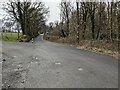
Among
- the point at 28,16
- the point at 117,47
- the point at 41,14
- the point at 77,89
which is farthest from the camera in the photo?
the point at 41,14

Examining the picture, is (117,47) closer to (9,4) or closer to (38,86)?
(38,86)

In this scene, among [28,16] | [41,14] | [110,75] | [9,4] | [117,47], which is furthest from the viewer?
[41,14]

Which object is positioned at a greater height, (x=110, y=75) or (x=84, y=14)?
(x=84, y=14)

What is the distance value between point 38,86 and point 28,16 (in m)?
59.0

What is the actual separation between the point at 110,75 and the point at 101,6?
118 ft

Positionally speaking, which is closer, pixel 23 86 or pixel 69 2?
pixel 23 86

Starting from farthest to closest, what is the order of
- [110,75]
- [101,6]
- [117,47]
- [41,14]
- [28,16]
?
[41,14] → [28,16] → [101,6] → [117,47] → [110,75]

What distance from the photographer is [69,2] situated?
64.6 m

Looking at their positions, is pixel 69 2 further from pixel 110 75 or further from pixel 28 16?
pixel 110 75

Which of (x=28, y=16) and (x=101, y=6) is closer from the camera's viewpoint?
(x=101, y=6)

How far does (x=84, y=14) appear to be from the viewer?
157ft

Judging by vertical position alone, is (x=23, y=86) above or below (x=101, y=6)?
below

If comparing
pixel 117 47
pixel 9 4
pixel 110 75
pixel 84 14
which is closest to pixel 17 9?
pixel 9 4

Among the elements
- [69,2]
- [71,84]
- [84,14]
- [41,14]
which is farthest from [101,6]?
[71,84]
